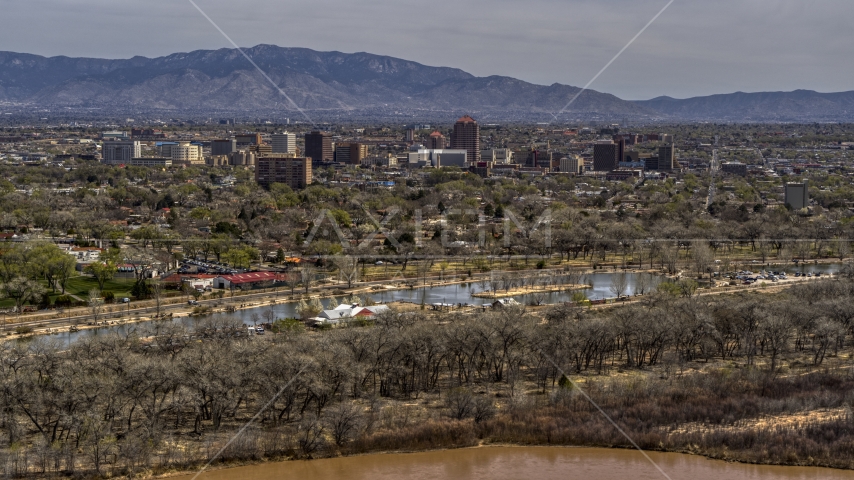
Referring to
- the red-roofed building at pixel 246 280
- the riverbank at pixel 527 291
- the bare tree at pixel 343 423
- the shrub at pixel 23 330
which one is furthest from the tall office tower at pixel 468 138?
the bare tree at pixel 343 423

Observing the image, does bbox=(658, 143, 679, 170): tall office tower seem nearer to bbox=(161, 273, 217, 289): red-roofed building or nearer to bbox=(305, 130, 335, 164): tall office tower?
bbox=(305, 130, 335, 164): tall office tower

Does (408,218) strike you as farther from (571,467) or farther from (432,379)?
(571,467)

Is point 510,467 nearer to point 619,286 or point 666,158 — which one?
point 619,286

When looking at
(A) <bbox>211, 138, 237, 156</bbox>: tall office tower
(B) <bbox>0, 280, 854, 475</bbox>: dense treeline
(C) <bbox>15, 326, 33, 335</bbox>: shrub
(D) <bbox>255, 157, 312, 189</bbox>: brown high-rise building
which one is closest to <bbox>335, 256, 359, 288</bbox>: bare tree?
(B) <bbox>0, 280, 854, 475</bbox>: dense treeline

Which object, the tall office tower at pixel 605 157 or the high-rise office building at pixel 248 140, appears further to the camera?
the high-rise office building at pixel 248 140

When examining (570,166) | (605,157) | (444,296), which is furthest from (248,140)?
(444,296)

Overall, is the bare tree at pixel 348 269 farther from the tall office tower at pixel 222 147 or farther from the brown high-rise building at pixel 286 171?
the tall office tower at pixel 222 147
